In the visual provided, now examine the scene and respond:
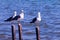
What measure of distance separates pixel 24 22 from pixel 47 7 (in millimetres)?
9025

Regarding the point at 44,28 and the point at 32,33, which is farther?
the point at 44,28

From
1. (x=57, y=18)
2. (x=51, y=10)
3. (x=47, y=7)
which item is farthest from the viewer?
(x=47, y=7)

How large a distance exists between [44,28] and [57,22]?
7.83 feet

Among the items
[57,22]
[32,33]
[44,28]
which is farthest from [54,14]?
[32,33]

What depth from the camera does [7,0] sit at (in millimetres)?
39781

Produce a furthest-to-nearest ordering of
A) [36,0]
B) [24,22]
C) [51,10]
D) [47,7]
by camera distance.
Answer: [36,0], [47,7], [51,10], [24,22]

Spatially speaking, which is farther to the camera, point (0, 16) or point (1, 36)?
point (0, 16)

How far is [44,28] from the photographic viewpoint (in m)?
21.3

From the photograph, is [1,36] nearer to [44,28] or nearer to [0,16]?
[44,28]

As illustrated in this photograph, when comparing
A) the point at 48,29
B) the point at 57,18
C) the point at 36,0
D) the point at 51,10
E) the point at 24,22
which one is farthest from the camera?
the point at 36,0

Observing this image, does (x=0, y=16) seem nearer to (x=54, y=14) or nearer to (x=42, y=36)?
(x=54, y=14)

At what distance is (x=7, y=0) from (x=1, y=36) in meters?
20.8

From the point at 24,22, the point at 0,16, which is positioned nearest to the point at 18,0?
the point at 0,16

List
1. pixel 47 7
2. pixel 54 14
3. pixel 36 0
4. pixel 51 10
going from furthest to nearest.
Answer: pixel 36 0
pixel 47 7
pixel 51 10
pixel 54 14
